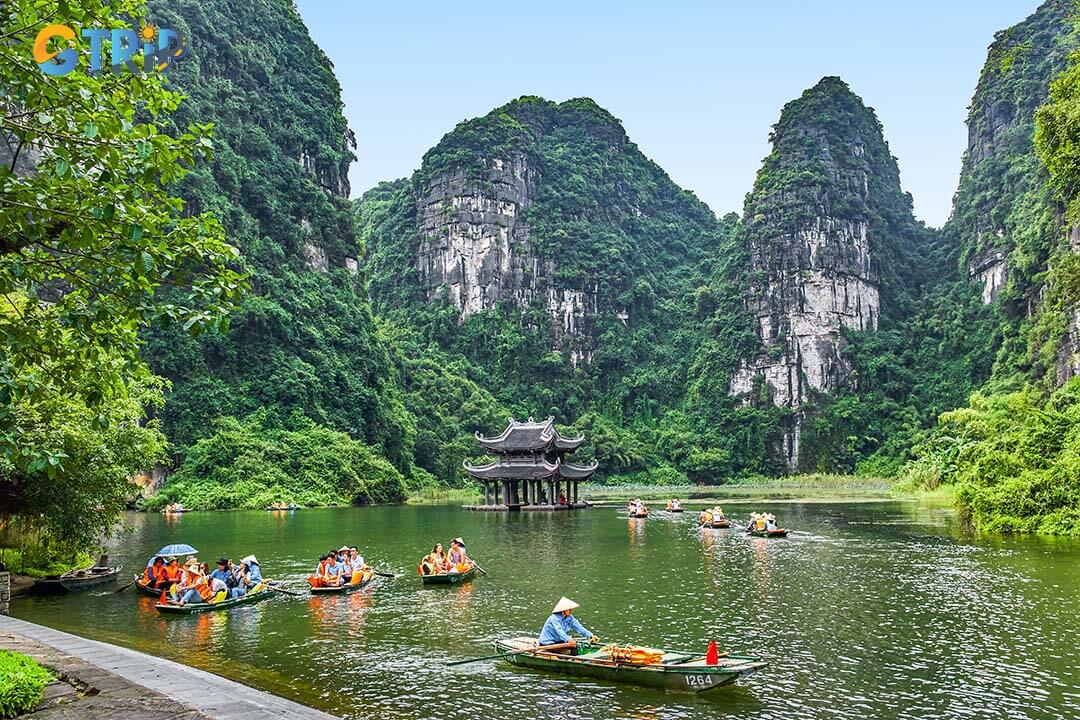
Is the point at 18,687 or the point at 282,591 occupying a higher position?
the point at 18,687

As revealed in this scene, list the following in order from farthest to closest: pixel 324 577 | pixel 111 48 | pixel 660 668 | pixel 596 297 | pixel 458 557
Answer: pixel 596 297
pixel 458 557
pixel 324 577
pixel 660 668
pixel 111 48

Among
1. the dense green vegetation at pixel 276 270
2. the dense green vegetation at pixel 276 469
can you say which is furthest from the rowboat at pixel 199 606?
the dense green vegetation at pixel 276 270

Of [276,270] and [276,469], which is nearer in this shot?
[276,469]

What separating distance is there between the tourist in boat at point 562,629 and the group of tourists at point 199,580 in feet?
29.8

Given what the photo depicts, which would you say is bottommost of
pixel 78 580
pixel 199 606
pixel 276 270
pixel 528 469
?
pixel 199 606

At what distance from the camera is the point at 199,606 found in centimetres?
1788

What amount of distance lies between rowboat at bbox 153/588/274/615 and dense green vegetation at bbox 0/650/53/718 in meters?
9.66

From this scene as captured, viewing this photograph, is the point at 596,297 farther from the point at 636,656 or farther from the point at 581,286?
the point at 636,656

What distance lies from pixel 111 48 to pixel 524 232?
125 meters

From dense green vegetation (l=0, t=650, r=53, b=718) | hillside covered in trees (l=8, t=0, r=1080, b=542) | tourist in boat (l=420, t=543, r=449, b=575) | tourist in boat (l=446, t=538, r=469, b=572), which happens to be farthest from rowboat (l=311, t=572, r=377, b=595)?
hillside covered in trees (l=8, t=0, r=1080, b=542)

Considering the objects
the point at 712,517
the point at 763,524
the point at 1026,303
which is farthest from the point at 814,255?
the point at 763,524

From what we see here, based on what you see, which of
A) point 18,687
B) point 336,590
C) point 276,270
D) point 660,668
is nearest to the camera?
point 18,687

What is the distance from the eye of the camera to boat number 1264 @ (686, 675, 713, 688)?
11.4 meters

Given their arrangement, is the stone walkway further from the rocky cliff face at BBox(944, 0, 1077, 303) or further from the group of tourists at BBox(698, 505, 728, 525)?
the rocky cliff face at BBox(944, 0, 1077, 303)
